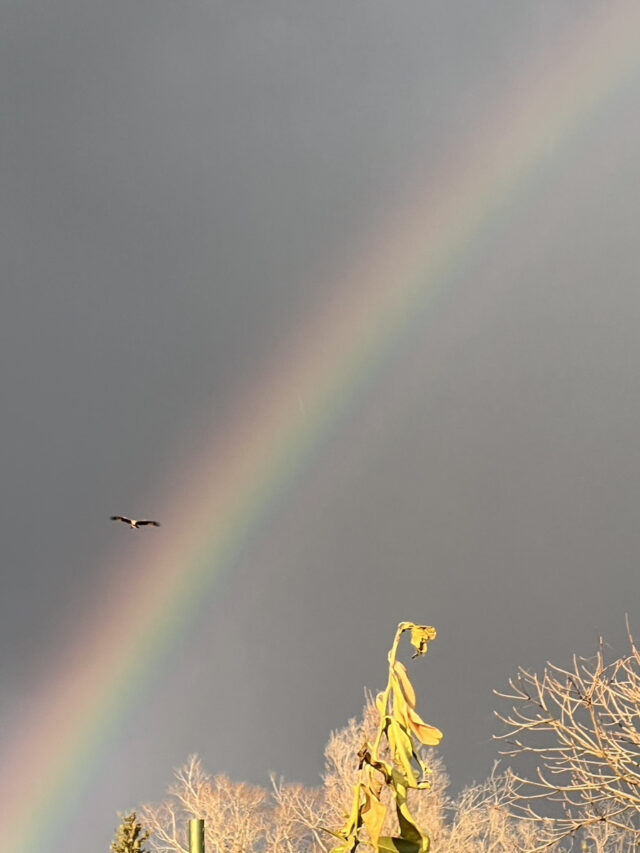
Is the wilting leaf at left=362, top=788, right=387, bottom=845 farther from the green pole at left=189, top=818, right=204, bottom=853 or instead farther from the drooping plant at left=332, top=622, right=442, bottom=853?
the green pole at left=189, top=818, right=204, bottom=853

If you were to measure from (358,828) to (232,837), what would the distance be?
91.2 ft

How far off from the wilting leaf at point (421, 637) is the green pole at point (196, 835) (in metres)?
0.30

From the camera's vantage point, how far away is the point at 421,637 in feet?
3.74

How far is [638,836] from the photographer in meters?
4.16

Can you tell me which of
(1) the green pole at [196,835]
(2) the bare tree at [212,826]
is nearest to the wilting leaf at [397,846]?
(1) the green pole at [196,835]

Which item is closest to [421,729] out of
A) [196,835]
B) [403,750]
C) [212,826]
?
[403,750]

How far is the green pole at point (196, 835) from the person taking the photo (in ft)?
3.48

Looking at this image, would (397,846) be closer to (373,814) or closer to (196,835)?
(373,814)

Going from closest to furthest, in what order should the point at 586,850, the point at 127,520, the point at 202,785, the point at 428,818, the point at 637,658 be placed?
the point at 127,520 < the point at 637,658 < the point at 586,850 < the point at 428,818 < the point at 202,785

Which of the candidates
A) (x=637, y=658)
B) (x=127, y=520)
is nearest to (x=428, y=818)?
(x=637, y=658)

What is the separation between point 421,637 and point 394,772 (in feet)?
0.59

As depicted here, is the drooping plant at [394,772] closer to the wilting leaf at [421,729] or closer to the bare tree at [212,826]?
the wilting leaf at [421,729]

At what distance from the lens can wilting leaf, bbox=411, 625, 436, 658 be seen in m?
1.13

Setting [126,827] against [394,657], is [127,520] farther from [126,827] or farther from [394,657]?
[126,827]
